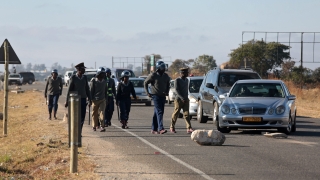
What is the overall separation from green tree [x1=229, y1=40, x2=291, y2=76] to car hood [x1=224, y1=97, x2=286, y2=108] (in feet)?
147

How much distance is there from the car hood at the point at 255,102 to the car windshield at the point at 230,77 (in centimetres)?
385

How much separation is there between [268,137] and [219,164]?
5.97 meters

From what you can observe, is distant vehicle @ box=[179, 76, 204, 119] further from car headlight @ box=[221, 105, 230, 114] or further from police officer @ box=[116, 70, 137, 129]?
car headlight @ box=[221, 105, 230, 114]

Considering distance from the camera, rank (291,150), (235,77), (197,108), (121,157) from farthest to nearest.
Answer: (197,108) → (235,77) → (291,150) → (121,157)

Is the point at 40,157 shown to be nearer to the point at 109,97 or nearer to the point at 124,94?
the point at 124,94

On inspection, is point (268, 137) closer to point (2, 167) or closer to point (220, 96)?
point (220, 96)

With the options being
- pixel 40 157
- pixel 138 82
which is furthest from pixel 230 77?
pixel 138 82

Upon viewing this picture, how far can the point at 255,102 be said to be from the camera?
1980cm

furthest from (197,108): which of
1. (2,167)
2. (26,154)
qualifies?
(2,167)

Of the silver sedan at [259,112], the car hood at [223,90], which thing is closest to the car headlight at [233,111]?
the silver sedan at [259,112]

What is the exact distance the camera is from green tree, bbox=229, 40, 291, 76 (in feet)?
243

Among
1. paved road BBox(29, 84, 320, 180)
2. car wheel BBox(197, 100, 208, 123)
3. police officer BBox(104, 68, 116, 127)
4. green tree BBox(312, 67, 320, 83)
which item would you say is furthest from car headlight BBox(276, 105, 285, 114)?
green tree BBox(312, 67, 320, 83)

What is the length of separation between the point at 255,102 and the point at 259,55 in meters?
55.6

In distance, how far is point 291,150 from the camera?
51.4 feet
